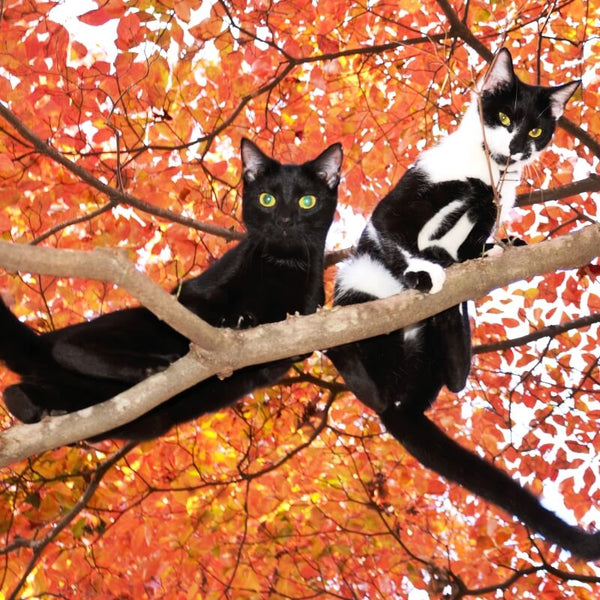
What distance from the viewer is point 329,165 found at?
5.23m

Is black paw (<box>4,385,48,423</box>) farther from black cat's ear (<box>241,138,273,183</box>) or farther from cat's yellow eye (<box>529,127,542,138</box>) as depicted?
cat's yellow eye (<box>529,127,542,138</box>)

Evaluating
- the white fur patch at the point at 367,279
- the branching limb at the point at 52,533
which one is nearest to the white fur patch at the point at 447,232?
the white fur patch at the point at 367,279

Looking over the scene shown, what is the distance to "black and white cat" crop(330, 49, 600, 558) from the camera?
459cm

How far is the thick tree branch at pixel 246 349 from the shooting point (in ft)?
10.6

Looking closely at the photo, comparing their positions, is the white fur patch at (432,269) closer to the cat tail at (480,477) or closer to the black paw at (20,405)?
the cat tail at (480,477)

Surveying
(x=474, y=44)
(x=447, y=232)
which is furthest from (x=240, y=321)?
(x=474, y=44)

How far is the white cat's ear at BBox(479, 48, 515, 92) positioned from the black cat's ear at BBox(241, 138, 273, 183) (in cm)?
166

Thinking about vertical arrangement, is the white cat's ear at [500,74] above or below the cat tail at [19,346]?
above

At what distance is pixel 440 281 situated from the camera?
381cm

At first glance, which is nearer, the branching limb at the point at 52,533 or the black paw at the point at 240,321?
the black paw at the point at 240,321

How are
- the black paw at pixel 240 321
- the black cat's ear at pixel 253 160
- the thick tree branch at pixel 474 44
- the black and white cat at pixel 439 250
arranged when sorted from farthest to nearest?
1. the thick tree branch at pixel 474 44
2. the black cat's ear at pixel 253 160
3. the black and white cat at pixel 439 250
4. the black paw at pixel 240 321

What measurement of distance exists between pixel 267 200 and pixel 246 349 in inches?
75.7

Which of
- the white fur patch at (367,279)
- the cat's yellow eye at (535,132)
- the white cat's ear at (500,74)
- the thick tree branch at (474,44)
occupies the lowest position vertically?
the white fur patch at (367,279)

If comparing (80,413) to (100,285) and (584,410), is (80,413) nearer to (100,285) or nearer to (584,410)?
(100,285)
